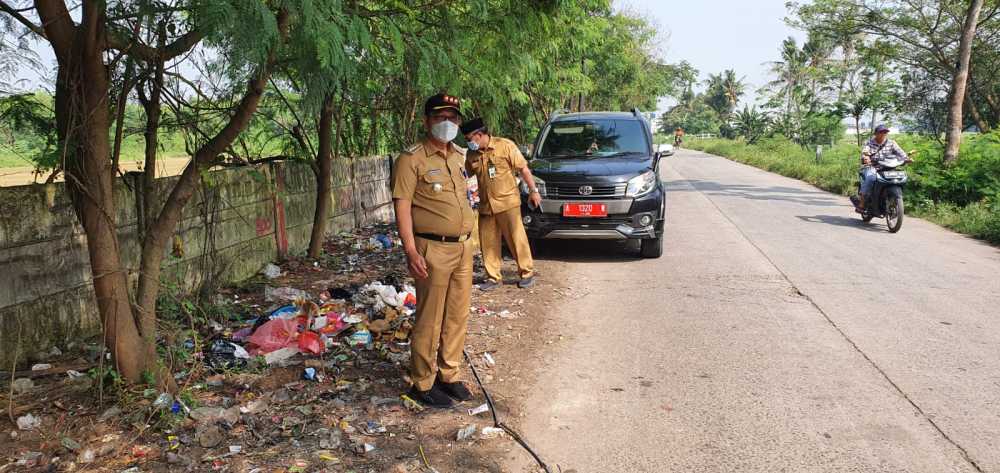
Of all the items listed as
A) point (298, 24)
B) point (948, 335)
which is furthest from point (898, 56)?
point (298, 24)

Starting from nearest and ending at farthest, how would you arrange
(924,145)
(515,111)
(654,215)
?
(654,215) < (924,145) < (515,111)

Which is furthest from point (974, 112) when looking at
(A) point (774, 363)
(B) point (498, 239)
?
(A) point (774, 363)

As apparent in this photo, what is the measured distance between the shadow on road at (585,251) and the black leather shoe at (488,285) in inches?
66.0

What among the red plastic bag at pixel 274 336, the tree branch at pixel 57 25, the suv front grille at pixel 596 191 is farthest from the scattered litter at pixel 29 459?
the suv front grille at pixel 596 191

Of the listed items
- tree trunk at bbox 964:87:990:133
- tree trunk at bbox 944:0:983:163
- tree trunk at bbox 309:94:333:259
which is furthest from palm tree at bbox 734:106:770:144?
tree trunk at bbox 309:94:333:259

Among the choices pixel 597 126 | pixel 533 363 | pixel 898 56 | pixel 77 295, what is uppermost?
pixel 898 56

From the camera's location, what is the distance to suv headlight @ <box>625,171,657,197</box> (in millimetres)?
8805

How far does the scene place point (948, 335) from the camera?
5766 millimetres

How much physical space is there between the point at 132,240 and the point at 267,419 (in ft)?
9.29

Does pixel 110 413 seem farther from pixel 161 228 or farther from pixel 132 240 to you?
pixel 132 240

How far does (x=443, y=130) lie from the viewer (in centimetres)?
426

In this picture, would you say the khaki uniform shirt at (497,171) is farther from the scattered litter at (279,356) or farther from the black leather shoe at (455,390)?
the black leather shoe at (455,390)

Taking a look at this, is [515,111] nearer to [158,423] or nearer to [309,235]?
[309,235]

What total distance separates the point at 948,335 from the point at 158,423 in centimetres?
571
